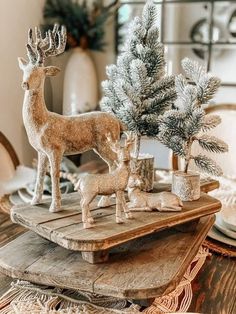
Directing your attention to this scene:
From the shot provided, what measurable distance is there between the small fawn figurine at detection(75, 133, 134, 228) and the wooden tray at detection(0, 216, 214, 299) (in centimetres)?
9

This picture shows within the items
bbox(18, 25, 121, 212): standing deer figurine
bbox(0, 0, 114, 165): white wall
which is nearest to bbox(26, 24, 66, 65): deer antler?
bbox(18, 25, 121, 212): standing deer figurine

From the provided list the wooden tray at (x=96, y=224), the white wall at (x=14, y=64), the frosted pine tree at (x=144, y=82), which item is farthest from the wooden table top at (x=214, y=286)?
the white wall at (x=14, y=64)

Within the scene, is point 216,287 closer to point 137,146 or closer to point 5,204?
point 137,146

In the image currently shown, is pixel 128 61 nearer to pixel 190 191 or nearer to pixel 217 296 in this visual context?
pixel 190 191

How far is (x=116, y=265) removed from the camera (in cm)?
80

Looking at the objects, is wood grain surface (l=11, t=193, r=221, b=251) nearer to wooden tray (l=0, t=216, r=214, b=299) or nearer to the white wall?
wooden tray (l=0, t=216, r=214, b=299)

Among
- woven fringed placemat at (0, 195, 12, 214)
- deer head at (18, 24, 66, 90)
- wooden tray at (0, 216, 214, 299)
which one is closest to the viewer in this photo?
wooden tray at (0, 216, 214, 299)

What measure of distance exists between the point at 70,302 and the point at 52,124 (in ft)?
1.20

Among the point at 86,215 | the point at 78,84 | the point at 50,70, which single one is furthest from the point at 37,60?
the point at 78,84

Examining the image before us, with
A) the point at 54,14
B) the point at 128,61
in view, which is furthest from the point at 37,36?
the point at 54,14

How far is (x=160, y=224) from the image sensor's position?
2.80 ft

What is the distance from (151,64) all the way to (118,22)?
2217 millimetres

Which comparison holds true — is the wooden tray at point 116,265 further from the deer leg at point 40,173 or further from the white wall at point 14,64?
the white wall at point 14,64

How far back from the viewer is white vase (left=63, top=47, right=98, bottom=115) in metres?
2.82
